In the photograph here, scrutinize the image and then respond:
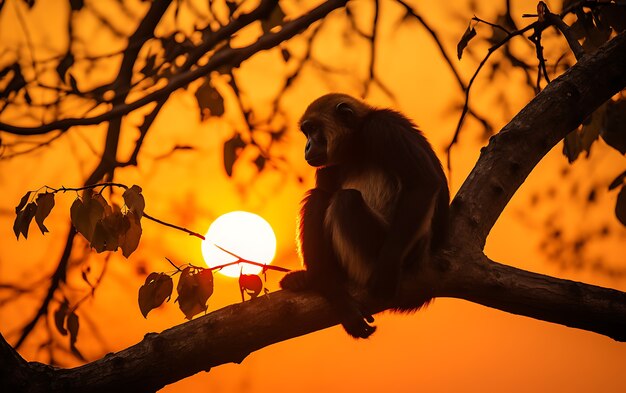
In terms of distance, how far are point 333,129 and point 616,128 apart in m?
1.90

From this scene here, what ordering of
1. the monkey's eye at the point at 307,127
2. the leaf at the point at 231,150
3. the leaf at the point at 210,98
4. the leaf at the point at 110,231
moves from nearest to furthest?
the leaf at the point at 110,231, the leaf at the point at 231,150, the leaf at the point at 210,98, the monkey's eye at the point at 307,127

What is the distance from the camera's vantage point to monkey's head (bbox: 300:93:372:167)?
570 centimetres

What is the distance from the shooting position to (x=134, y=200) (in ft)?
13.1

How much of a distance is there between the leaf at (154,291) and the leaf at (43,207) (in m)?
0.57

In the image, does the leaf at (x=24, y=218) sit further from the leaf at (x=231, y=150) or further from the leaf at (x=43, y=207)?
Result: the leaf at (x=231, y=150)

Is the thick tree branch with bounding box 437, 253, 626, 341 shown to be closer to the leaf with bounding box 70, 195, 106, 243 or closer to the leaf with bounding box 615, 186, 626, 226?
the leaf with bounding box 615, 186, 626, 226

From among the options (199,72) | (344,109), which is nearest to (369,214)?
(344,109)

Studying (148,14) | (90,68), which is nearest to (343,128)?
(148,14)

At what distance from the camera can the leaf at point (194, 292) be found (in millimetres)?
4066

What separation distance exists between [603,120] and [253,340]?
9.38ft

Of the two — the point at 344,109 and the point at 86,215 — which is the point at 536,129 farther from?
the point at 86,215

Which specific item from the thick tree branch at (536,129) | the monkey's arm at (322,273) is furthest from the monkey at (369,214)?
the thick tree branch at (536,129)

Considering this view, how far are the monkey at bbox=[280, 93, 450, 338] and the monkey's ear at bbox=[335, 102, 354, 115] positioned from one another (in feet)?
0.29

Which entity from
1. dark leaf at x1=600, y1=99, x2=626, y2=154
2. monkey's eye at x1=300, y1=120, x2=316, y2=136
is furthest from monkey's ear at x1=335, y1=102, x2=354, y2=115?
dark leaf at x1=600, y1=99, x2=626, y2=154
